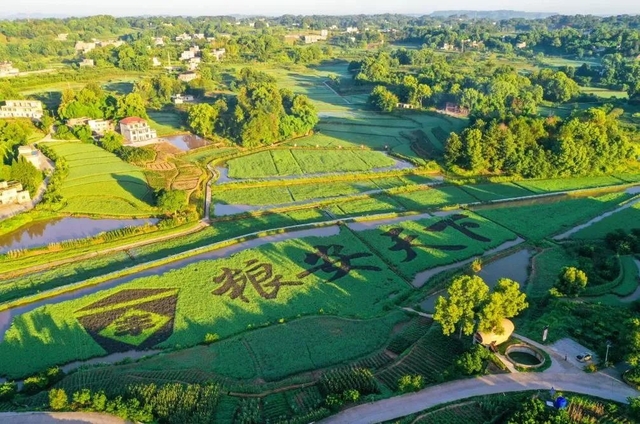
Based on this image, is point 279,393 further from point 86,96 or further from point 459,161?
point 86,96

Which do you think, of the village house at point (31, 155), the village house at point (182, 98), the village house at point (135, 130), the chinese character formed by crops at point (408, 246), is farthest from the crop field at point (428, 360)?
the village house at point (182, 98)

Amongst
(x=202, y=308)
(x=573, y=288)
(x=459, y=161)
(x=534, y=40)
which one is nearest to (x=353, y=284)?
(x=202, y=308)

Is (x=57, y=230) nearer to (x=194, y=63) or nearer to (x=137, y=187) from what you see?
(x=137, y=187)

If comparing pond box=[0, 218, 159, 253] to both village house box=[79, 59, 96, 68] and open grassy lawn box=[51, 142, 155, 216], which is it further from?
village house box=[79, 59, 96, 68]

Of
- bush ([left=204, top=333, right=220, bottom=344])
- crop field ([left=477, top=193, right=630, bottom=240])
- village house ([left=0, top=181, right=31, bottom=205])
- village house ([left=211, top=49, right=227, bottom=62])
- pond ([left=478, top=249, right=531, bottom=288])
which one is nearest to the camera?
bush ([left=204, top=333, right=220, bottom=344])

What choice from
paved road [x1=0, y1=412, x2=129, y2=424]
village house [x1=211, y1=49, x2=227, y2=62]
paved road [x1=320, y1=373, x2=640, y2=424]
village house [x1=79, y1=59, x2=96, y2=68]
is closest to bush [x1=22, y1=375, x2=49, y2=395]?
paved road [x1=0, y1=412, x2=129, y2=424]

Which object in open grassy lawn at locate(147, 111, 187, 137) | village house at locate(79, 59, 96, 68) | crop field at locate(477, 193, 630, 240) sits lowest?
crop field at locate(477, 193, 630, 240)

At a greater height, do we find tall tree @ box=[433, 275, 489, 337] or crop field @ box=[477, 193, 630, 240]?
tall tree @ box=[433, 275, 489, 337]

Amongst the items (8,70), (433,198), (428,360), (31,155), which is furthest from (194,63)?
(428,360)
